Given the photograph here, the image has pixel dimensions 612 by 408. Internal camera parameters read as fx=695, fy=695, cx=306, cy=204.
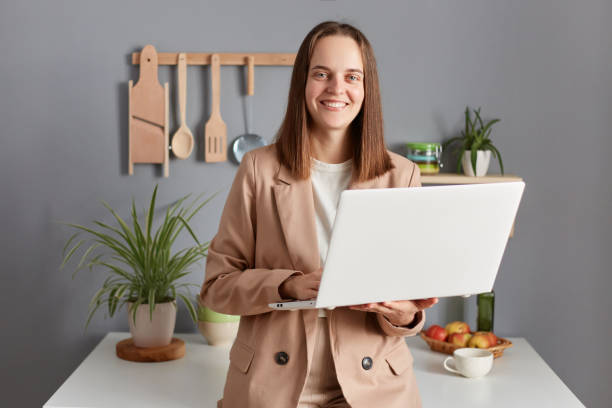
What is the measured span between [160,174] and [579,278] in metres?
1.45

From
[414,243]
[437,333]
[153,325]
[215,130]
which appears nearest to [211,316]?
[153,325]

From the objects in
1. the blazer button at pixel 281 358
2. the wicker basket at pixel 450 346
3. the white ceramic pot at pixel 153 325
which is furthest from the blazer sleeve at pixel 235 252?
the wicker basket at pixel 450 346

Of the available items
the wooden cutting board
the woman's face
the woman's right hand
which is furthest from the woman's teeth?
the wooden cutting board

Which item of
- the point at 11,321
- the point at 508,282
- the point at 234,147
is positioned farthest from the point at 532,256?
the point at 11,321

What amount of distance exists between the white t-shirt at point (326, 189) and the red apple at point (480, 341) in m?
0.85

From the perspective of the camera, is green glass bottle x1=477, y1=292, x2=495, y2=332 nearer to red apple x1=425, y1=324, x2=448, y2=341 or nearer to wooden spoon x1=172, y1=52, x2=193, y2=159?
red apple x1=425, y1=324, x2=448, y2=341

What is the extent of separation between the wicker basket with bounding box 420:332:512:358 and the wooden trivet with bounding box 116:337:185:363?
0.78 meters

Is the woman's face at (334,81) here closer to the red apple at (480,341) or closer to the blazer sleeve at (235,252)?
the blazer sleeve at (235,252)

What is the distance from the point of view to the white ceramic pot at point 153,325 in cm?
209

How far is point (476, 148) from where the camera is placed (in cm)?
220

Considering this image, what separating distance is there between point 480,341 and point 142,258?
1053 millimetres

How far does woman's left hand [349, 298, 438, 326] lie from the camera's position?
1309 millimetres

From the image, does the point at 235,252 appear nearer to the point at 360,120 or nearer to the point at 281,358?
the point at 281,358

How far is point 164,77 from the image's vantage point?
7.61 ft
